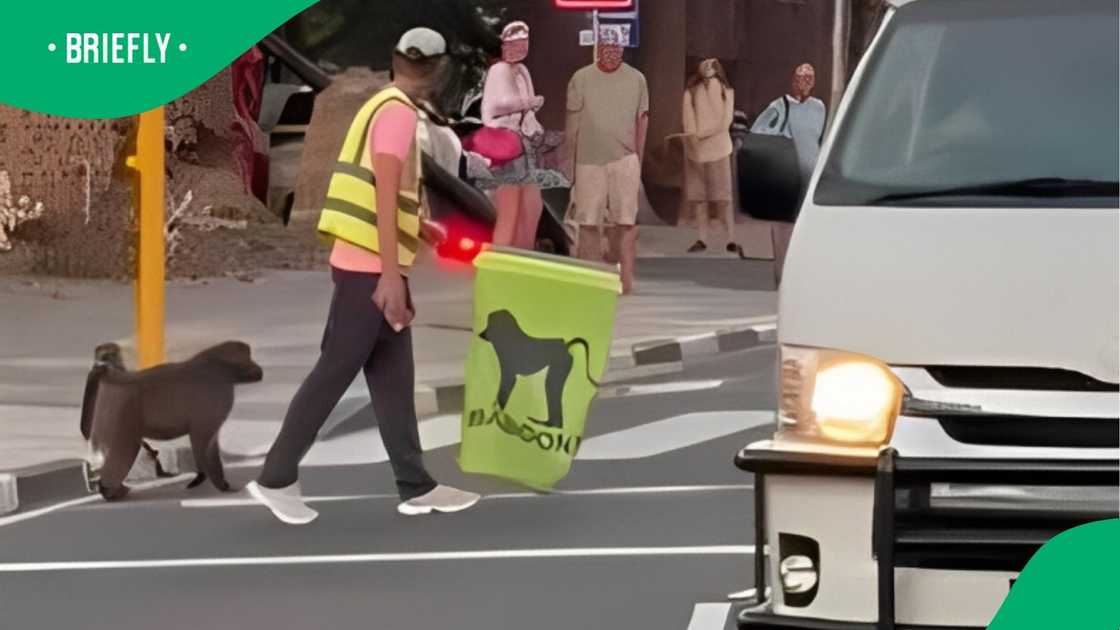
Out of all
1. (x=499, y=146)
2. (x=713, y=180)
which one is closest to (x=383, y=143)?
(x=499, y=146)

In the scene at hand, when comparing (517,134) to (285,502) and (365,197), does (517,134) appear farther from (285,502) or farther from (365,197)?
(285,502)

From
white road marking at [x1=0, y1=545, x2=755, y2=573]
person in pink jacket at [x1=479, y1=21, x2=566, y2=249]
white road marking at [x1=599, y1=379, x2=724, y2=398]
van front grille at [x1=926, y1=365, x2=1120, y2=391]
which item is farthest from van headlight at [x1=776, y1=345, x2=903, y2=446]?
person in pink jacket at [x1=479, y1=21, x2=566, y2=249]

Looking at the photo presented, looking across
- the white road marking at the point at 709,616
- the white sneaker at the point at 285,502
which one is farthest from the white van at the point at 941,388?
the white sneaker at the point at 285,502

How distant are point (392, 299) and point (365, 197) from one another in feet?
1.38

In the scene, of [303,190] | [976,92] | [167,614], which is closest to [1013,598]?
[976,92]

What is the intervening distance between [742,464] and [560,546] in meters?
3.18

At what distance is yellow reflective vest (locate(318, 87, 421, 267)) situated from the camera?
948 cm

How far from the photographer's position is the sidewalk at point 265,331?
40.3ft

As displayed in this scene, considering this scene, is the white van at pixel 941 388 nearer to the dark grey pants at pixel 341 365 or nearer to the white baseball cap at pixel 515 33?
the dark grey pants at pixel 341 365

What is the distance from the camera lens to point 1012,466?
Result: 5.50 m

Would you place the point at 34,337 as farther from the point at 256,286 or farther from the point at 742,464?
the point at 742,464

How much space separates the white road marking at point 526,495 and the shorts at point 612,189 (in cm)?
889

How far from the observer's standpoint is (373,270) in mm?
9492

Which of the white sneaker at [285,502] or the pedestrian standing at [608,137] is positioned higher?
the pedestrian standing at [608,137]
